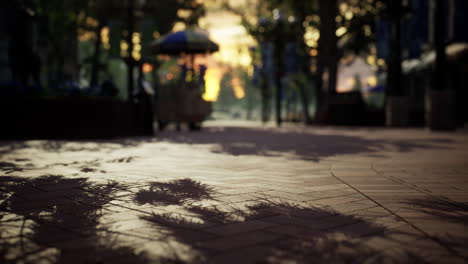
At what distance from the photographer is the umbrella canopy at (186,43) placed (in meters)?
16.0

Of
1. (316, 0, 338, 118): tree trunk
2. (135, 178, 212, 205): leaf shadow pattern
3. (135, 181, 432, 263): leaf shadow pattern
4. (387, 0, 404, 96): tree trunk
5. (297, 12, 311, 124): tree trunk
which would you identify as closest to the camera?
(135, 181, 432, 263): leaf shadow pattern

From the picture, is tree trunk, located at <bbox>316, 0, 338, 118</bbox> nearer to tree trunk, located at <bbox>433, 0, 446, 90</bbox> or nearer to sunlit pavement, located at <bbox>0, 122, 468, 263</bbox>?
tree trunk, located at <bbox>433, 0, 446, 90</bbox>

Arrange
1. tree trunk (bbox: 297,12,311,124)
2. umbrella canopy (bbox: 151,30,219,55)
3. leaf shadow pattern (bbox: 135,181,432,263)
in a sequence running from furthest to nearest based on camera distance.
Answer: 1. tree trunk (bbox: 297,12,311,124)
2. umbrella canopy (bbox: 151,30,219,55)
3. leaf shadow pattern (bbox: 135,181,432,263)

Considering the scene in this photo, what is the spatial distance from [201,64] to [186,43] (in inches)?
66.9

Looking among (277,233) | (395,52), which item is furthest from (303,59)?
(277,233)

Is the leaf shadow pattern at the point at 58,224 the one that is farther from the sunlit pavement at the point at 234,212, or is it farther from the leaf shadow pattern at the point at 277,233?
the leaf shadow pattern at the point at 277,233

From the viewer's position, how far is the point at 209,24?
33.9 meters

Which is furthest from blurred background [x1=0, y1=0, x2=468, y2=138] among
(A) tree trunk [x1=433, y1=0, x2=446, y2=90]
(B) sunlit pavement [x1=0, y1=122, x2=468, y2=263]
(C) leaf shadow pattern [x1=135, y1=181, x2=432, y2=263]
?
(C) leaf shadow pattern [x1=135, y1=181, x2=432, y2=263]

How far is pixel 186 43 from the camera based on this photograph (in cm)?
1595

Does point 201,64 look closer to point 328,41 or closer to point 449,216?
point 328,41

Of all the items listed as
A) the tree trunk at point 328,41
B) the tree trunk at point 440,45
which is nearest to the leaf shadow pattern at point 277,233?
the tree trunk at point 440,45

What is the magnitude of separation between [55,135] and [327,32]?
1423cm

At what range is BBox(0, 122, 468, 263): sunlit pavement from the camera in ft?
8.26

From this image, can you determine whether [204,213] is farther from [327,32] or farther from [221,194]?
[327,32]
